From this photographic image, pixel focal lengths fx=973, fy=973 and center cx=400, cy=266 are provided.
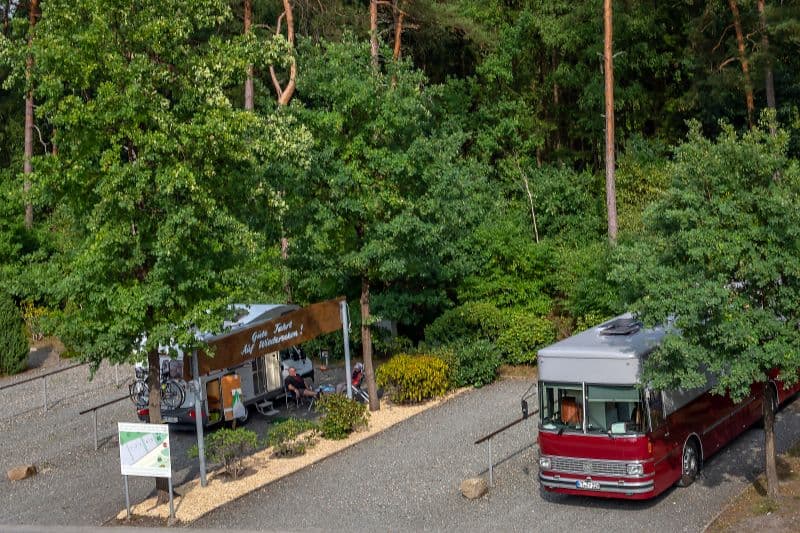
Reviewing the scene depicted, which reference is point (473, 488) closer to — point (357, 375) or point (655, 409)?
point (655, 409)

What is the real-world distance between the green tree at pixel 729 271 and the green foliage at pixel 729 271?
1 cm

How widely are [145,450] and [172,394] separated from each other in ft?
16.5

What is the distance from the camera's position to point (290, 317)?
66.0ft

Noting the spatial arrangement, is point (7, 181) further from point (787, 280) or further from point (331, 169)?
point (787, 280)

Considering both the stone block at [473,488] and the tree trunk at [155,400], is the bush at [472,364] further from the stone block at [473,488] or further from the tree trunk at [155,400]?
the tree trunk at [155,400]

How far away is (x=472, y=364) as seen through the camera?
79.0 ft

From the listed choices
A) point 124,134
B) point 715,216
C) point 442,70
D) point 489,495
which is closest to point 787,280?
point 715,216

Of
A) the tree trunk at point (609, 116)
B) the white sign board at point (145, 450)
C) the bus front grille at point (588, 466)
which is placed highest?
the tree trunk at point (609, 116)

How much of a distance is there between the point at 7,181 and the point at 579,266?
2485 cm

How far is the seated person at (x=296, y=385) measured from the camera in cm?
2247

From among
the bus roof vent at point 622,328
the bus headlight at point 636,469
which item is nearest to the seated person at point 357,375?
the bus roof vent at point 622,328

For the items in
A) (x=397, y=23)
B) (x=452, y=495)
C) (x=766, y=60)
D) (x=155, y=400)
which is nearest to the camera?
(x=452, y=495)

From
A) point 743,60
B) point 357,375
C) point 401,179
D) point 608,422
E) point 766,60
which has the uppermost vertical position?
point 743,60

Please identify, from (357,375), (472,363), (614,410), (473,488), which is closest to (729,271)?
(614,410)
